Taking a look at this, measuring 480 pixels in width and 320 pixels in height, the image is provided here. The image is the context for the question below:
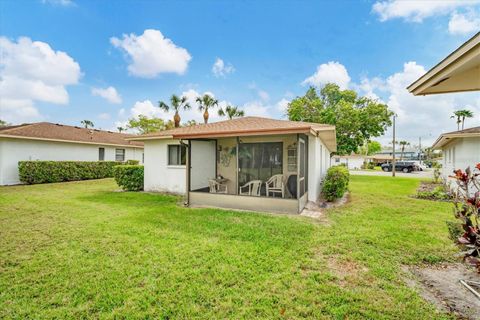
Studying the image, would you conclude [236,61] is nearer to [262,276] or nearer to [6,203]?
[6,203]

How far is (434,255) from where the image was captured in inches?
167

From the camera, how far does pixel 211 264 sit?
12.3 ft

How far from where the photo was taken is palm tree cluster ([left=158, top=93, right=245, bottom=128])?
23.0m

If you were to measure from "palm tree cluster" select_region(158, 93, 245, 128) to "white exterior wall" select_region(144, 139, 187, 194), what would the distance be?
41.2 feet

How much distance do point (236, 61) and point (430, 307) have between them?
57.2 ft

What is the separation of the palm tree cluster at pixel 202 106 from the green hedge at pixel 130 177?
1232cm

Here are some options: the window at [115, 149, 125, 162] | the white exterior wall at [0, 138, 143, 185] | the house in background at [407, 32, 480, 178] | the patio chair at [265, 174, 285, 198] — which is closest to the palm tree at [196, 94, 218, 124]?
the window at [115, 149, 125, 162]

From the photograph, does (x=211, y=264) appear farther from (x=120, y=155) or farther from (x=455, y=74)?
(x=120, y=155)

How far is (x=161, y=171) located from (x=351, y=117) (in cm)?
1809

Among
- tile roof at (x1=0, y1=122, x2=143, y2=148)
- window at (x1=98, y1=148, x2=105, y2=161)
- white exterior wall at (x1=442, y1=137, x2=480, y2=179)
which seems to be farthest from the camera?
window at (x1=98, y1=148, x2=105, y2=161)

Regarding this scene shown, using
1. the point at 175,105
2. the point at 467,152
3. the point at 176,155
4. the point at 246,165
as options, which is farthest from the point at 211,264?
the point at 175,105

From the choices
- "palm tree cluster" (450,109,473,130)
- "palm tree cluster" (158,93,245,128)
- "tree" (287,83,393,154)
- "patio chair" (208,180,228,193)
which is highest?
"palm tree cluster" (450,109,473,130)

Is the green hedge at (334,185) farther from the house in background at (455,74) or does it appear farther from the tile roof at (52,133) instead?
the tile roof at (52,133)

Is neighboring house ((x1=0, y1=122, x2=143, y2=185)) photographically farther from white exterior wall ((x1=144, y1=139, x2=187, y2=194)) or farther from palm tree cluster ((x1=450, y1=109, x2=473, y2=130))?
palm tree cluster ((x1=450, y1=109, x2=473, y2=130))
